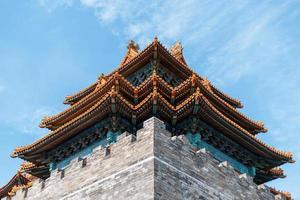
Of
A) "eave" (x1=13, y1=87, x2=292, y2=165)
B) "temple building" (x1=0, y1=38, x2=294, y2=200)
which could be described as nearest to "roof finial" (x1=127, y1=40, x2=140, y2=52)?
"temple building" (x1=0, y1=38, x2=294, y2=200)

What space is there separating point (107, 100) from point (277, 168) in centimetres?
1082

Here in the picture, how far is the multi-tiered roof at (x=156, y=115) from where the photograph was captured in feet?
64.2

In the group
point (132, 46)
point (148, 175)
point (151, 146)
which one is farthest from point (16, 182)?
point (148, 175)

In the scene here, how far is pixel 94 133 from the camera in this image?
66.6 feet

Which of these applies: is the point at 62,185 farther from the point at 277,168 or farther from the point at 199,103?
the point at 277,168

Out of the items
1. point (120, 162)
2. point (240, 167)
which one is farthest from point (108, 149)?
point (240, 167)

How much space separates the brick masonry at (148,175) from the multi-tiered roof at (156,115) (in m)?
3.95

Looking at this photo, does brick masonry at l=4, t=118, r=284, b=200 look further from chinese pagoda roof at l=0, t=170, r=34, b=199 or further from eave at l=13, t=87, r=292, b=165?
chinese pagoda roof at l=0, t=170, r=34, b=199

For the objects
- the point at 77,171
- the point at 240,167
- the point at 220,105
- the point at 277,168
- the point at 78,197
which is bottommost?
the point at 78,197

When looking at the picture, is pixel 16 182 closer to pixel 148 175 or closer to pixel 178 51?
pixel 178 51

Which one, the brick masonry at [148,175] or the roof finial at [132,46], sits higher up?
the roof finial at [132,46]

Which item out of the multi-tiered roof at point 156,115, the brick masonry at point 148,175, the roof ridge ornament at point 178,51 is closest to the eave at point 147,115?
the multi-tiered roof at point 156,115

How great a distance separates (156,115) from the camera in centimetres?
1958

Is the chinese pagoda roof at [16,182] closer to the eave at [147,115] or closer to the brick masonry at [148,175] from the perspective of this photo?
the eave at [147,115]
